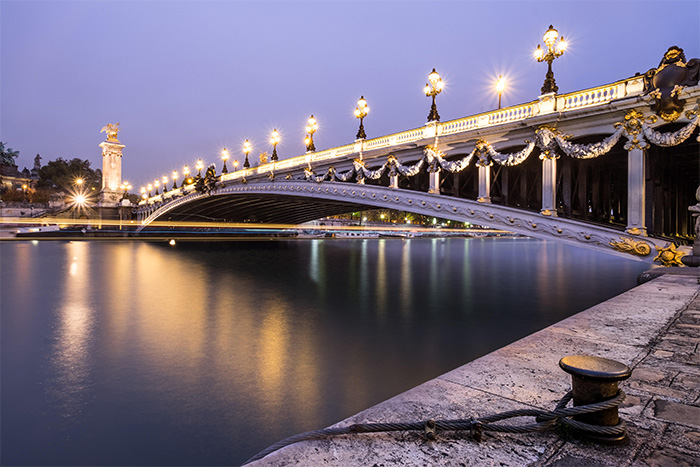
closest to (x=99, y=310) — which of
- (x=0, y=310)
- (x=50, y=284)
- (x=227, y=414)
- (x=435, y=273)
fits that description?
(x=0, y=310)

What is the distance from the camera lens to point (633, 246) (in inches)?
498

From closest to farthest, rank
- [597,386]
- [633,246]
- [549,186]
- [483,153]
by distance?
[597,386]
[633,246]
[549,186]
[483,153]

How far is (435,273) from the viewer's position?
20406mm

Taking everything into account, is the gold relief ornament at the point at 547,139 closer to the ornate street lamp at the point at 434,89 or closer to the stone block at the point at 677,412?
the ornate street lamp at the point at 434,89

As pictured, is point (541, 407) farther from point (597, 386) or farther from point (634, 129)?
point (634, 129)

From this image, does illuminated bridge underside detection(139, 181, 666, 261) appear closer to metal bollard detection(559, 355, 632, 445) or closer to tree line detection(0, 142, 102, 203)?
metal bollard detection(559, 355, 632, 445)

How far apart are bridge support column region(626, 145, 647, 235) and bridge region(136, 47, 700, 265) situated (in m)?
0.03

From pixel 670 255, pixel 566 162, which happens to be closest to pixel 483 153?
pixel 566 162

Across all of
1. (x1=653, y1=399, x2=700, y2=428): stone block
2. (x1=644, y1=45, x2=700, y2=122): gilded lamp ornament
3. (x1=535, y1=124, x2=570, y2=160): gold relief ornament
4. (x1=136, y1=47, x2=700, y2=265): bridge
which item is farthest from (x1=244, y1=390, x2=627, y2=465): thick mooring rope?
(x1=535, y1=124, x2=570, y2=160): gold relief ornament

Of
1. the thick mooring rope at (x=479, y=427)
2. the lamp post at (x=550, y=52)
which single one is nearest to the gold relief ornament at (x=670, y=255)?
the lamp post at (x=550, y=52)

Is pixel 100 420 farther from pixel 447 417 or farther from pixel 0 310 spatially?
pixel 0 310

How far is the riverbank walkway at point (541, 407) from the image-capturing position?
229 cm

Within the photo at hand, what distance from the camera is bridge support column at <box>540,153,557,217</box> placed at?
583 inches

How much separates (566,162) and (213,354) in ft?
47.9
